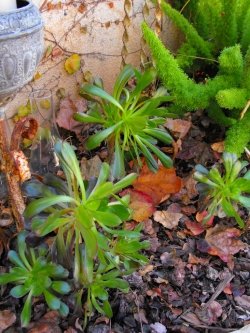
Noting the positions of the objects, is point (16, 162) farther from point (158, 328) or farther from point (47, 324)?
point (158, 328)

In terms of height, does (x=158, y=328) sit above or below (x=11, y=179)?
below

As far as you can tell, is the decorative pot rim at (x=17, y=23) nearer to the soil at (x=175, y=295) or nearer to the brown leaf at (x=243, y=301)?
the soil at (x=175, y=295)

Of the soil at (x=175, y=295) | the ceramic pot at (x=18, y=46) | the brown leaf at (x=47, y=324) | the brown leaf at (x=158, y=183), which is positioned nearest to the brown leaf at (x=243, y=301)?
the soil at (x=175, y=295)

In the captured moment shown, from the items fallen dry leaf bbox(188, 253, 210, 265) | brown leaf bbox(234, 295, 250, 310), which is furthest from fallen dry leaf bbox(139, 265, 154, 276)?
brown leaf bbox(234, 295, 250, 310)

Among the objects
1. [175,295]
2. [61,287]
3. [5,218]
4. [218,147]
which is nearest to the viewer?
[61,287]

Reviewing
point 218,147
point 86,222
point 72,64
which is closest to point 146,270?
point 86,222

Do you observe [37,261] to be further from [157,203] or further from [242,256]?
[242,256]

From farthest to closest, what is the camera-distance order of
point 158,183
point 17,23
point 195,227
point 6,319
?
1. point 158,183
2. point 195,227
3. point 6,319
4. point 17,23
